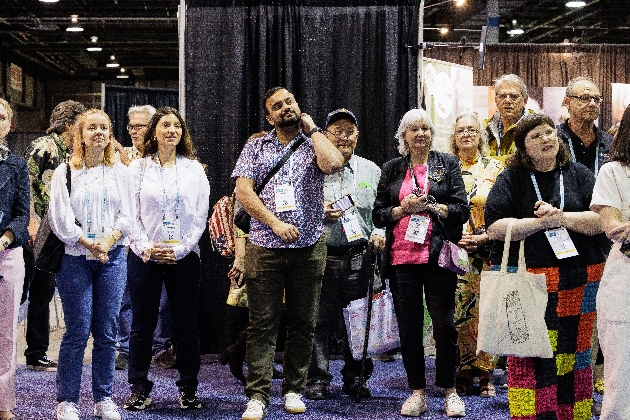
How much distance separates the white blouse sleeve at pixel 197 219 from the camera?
3949mm

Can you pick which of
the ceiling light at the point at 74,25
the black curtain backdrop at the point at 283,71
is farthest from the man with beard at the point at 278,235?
the ceiling light at the point at 74,25

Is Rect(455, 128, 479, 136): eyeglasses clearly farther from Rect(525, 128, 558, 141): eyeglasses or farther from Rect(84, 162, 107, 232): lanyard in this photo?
Rect(84, 162, 107, 232): lanyard

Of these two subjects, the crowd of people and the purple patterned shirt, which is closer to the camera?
the crowd of people

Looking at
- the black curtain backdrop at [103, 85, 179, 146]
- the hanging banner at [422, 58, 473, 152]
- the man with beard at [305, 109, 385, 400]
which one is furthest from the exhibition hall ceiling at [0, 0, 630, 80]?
the man with beard at [305, 109, 385, 400]

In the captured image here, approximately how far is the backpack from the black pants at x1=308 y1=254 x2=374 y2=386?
634mm

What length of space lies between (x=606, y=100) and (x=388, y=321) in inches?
359

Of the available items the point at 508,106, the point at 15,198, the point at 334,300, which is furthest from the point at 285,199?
the point at 508,106

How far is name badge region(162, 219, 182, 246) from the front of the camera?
3.97 m

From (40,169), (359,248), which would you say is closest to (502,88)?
(359,248)

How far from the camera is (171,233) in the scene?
13.0ft

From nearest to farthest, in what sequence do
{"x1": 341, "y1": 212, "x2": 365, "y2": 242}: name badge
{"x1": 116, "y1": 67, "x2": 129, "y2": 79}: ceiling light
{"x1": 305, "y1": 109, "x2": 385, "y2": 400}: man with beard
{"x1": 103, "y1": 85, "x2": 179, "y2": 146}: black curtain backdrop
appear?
{"x1": 341, "y1": 212, "x2": 365, "y2": 242}: name badge → {"x1": 305, "y1": 109, "x2": 385, "y2": 400}: man with beard → {"x1": 103, "y1": 85, "x2": 179, "y2": 146}: black curtain backdrop → {"x1": 116, "y1": 67, "x2": 129, "y2": 79}: ceiling light

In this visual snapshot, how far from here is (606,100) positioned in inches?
475

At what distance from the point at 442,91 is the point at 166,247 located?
111 inches

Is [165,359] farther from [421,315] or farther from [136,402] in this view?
[421,315]
